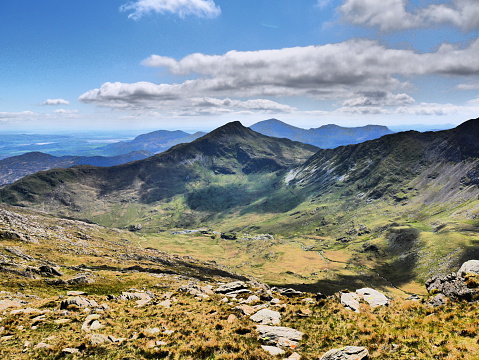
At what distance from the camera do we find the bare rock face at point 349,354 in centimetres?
1802

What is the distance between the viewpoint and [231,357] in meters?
19.7

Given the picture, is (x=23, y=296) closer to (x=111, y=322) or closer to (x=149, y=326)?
(x=111, y=322)

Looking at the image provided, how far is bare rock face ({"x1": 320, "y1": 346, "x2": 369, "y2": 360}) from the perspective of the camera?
18.0m

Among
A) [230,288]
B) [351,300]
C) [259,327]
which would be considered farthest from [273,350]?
[230,288]

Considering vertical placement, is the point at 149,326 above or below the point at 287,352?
below

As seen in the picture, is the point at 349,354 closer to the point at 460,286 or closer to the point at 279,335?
the point at 279,335

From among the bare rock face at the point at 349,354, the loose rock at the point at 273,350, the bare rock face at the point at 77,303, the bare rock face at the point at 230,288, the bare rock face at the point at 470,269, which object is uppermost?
the bare rock face at the point at 470,269

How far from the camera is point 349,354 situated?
1859cm

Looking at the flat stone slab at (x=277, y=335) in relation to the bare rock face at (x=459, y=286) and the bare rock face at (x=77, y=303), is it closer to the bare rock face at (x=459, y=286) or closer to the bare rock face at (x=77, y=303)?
the bare rock face at (x=459, y=286)

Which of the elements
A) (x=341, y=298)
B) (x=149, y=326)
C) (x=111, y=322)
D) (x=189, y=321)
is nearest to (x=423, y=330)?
(x=341, y=298)

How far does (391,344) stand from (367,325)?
5.25 m

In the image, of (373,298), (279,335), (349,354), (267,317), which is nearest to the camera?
(349,354)

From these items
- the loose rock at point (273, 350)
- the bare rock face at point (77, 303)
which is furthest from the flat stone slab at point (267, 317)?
the bare rock face at point (77, 303)

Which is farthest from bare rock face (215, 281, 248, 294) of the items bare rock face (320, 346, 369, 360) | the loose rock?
bare rock face (320, 346, 369, 360)
